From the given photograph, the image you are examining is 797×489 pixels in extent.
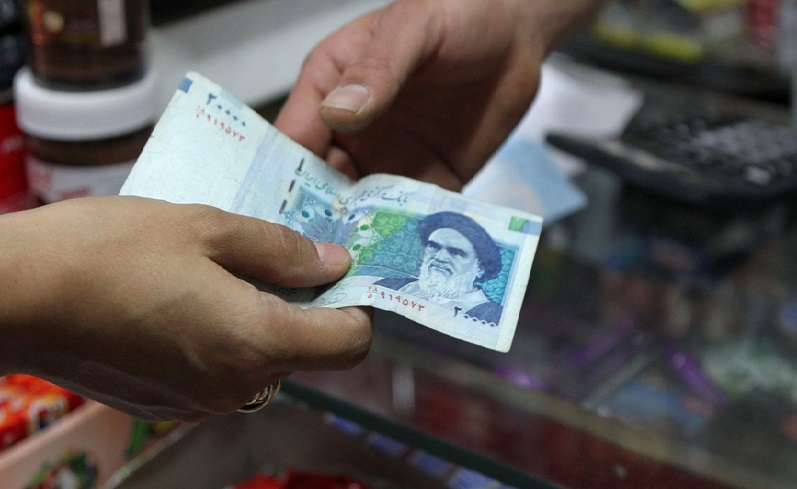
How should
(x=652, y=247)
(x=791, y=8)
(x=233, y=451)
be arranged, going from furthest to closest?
1. (x=791, y=8)
2. (x=652, y=247)
3. (x=233, y=451)

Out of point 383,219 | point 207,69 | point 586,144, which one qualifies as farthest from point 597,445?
point 207,69

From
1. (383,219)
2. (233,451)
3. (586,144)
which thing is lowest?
(233,451)

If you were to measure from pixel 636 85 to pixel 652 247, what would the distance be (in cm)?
47

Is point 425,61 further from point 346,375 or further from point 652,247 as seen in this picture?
point 652,247

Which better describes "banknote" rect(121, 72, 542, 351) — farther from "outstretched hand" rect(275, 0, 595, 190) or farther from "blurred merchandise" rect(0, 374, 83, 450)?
"blurred merchandise" rect(0, 374, 83, 450)

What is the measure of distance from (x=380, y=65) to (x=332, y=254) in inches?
7.3

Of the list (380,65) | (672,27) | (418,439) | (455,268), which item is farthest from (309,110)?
(672,27)

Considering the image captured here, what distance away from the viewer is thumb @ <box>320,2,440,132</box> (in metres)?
0.78

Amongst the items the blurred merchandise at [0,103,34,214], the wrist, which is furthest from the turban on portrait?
the blurred merchandise at [0,103,34,214]

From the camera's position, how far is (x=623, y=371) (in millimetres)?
→ 926

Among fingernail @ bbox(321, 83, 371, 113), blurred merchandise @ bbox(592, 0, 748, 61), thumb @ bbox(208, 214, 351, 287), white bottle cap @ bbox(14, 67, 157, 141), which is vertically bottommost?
blurred merchandise @ bbox(592, 0, 748, 61)

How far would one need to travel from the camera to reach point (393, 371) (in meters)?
0.90

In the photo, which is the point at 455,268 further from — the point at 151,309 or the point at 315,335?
the point at 151,309

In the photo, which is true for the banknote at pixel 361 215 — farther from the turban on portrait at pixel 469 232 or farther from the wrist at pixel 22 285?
the wrist at pixel 22 285
